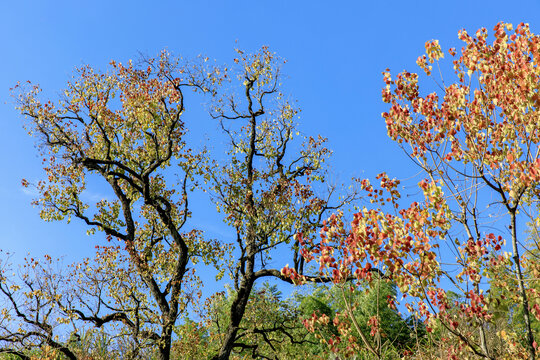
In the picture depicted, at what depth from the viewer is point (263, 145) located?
54.5ft

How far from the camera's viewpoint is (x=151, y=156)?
51.5 feet

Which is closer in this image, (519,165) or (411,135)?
(519,165)

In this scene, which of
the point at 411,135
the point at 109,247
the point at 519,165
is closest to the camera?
the point at 519,165

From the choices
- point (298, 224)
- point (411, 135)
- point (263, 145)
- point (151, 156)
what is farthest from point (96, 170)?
point (411, 135)

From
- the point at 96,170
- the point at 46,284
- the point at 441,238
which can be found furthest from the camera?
the point at 96,170

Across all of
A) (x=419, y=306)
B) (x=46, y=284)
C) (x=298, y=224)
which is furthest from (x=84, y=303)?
(x=419, y=306)

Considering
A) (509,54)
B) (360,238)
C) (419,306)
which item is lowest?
(419,306)

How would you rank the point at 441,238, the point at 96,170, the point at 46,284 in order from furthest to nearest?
the point at 96,170
the point at 46,284
the point at 441,238

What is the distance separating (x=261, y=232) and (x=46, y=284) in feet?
21.3

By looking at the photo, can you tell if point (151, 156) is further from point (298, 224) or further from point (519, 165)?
point (519, 165)

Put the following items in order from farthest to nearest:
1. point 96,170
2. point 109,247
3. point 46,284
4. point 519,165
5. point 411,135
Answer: point 96,170, point 109,247, point 46,284, point 411,135, point 519,165

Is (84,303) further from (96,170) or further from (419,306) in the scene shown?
(419,306)

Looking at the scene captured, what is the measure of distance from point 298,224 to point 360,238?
829 centimetres

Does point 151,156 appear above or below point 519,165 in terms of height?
above
